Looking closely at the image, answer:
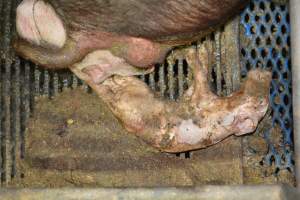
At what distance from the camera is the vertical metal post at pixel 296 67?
2252 millimetres

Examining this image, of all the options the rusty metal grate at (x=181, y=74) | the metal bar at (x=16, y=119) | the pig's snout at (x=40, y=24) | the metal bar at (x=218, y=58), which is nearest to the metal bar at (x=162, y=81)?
the rusty metal grate at (x=181, y=74)

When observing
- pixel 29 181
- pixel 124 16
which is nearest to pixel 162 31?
pixel 124 16

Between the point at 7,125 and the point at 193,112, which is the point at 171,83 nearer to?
the point at 193,112

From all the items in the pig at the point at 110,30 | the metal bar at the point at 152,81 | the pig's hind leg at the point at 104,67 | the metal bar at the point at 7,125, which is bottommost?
the metal bar at the point at 7,125

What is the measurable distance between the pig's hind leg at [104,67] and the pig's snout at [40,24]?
5.1 inches

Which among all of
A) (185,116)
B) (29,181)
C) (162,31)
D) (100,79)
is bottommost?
(29,181)

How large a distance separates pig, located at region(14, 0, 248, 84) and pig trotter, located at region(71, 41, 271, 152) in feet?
0.34

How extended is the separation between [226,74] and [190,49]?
0.59 feet

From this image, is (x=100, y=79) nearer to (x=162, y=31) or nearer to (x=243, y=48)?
(x=162, y=31)

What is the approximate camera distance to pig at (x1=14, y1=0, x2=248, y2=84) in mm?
2094

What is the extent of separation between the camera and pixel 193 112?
7.81 feet

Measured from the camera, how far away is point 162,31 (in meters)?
2.17

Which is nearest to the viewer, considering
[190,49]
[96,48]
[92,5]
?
[92,5]

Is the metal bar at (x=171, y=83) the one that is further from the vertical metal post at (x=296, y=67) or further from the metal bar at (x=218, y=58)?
the vertical metal post at (x=296, y=67)
